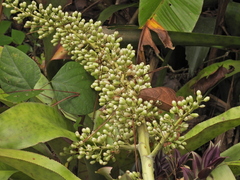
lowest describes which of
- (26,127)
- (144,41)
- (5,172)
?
(5,172)

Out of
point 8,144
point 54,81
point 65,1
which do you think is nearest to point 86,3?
point 65,1

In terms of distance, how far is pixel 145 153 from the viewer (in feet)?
2.26

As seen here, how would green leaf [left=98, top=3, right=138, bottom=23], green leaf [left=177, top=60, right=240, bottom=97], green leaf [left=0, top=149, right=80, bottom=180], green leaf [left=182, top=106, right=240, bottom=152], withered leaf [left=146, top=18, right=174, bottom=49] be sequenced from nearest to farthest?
green leaf [left=0, top=149, right=80, bottom=180], green leaf [left=182, top=106, right=240, bottom=152], withered leaf [left=146, top=18, right=174, bottom=49], green leaf [left=177, top=60, right=240, bottom=97], green leaf [left=98, top=3, right=138, bottom=23]

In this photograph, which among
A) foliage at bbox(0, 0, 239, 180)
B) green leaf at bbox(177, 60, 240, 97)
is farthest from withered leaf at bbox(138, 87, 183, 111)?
green leaf at bbox(177, 60, 240, 97)

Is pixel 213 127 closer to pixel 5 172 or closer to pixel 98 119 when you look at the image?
pixel 98 119

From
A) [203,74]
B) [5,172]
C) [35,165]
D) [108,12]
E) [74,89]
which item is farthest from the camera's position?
[108,12]

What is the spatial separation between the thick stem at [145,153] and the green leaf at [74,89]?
170mm

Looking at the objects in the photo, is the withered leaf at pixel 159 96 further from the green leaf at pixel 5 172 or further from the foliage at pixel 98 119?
the green leaf at pixel 5 172

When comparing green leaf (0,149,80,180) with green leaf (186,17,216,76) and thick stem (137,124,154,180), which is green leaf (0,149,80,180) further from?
green leaf (186,17,216,76)

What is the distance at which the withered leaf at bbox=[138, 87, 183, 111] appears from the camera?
0.70 meters

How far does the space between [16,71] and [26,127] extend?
180 mm

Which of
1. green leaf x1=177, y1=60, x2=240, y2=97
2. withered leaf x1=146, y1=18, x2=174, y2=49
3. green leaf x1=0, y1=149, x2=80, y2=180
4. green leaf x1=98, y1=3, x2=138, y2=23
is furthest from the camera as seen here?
green leaf x1=98, y1=3, x2=138, y2=23

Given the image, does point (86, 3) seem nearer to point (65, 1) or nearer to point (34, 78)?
point (65, 1)

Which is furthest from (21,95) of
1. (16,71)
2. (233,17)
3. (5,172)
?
(233,17)
